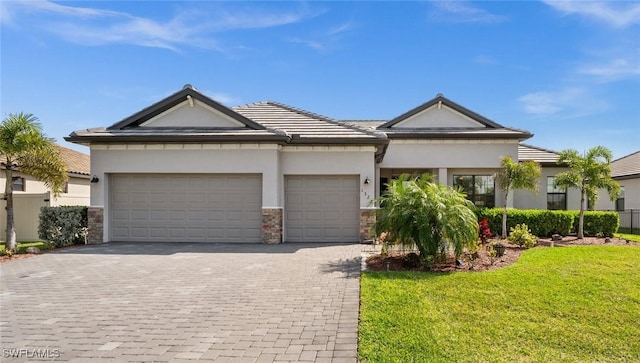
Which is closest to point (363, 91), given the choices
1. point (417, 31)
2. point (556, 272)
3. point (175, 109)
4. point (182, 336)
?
point (417, 31)

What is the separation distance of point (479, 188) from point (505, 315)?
1356cm

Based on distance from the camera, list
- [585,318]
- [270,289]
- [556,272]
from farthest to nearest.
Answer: [556,272], [270,289], [585,318]

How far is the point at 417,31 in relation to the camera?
12891 millimetres

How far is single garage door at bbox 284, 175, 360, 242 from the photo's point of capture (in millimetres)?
13672

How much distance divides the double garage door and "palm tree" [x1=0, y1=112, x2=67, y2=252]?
1.96 meters

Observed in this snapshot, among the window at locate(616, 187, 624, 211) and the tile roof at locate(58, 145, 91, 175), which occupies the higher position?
the tile roof at locate(58, 145, 91, 175)

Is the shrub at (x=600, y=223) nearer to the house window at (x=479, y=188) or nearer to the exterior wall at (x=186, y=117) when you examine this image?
the house window at (x=479, y=188)

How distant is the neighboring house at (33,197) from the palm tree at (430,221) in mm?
12754

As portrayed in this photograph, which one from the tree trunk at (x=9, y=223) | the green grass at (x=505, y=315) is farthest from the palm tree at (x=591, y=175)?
the tree trunk at (x=9, y=223)

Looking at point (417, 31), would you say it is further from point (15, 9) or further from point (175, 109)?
point (15, 9)

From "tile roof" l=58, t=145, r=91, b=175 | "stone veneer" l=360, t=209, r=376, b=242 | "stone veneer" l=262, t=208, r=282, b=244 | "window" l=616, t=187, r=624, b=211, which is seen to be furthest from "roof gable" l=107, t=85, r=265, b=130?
"window" l=616, t=187, r=624, b=211

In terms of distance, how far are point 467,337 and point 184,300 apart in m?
4.72

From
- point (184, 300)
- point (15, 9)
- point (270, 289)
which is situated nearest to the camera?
point (184, 300)

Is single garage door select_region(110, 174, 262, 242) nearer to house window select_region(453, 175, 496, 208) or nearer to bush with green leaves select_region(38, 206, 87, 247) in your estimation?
bush with green leaves select_region(38, 206, 87, 247)
